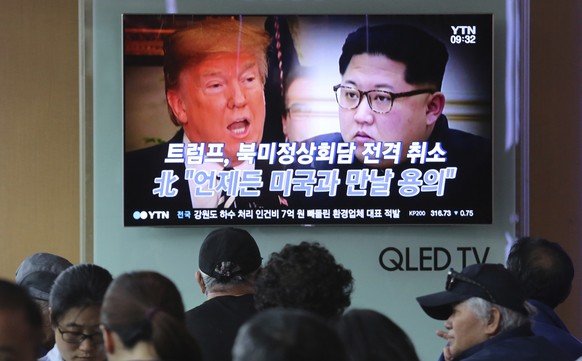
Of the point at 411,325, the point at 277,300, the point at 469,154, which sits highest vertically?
the point at 469,154

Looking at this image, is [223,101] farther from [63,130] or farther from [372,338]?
[372,338]

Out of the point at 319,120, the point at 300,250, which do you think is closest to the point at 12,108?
the point at 319,120

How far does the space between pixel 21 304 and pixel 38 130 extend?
4109 millimetres

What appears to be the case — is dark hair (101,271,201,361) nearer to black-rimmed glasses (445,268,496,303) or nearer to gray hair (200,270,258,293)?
black-rimmed glasses (445,268,496,303)

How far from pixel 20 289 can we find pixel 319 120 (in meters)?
3.50

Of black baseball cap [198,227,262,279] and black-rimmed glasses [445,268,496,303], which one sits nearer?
black-rimmed glasses [445,268,496,303]

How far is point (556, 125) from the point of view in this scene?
5.96m

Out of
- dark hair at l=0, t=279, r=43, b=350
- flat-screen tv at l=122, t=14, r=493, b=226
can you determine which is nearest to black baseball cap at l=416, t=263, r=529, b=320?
dark hair at l=0, t=279, r=43, b=350

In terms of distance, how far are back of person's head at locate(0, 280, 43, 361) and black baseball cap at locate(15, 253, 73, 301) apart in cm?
140

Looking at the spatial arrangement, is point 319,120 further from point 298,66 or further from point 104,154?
point 104,154

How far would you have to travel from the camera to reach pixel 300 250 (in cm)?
277

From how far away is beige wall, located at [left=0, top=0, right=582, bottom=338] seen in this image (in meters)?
5.88

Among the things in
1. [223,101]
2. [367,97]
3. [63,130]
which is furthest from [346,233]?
[63,130]

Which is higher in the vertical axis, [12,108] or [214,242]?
[12,108]
